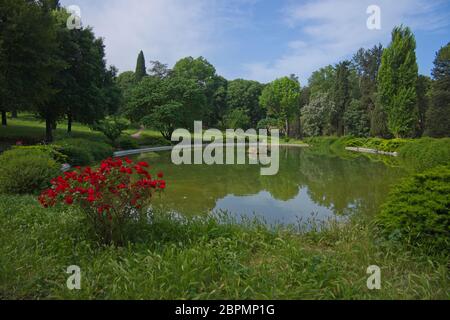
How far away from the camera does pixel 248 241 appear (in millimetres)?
4324

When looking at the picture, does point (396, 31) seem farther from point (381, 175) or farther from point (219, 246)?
point (219, 246)

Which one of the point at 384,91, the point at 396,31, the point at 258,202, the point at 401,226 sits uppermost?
the point at 396,31

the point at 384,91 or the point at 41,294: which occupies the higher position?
the point at 384,91

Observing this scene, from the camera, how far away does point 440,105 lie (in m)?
28.6

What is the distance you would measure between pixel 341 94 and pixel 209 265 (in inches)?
1591

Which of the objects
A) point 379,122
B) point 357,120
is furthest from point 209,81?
point 379,122

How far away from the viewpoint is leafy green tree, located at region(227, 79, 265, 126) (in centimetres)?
5153

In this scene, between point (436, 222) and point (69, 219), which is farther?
point (69, 219)

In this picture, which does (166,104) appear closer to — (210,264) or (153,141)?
(153,141)

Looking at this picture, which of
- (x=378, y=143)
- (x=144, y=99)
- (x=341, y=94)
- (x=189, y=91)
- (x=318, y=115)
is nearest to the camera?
(x=378, y=143)

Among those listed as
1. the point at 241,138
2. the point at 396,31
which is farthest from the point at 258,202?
the point at 241,138
